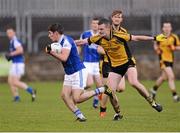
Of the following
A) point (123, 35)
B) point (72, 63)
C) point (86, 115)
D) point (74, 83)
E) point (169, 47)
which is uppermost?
point (123, 35)

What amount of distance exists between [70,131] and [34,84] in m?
19.7

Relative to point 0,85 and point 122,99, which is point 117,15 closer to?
point 122,99

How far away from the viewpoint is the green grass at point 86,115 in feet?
47.5

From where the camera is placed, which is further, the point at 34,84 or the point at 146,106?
the point at 34,84

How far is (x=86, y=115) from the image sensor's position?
58.2ft

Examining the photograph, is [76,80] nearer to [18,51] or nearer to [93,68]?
[93,68]

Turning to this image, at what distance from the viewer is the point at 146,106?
20.7m

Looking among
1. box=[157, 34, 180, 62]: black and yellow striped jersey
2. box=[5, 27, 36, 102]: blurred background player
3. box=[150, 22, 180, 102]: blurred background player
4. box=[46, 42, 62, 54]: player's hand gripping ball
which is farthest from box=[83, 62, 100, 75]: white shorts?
box=[46, 42, 62, 54]: player's hand gripping ball

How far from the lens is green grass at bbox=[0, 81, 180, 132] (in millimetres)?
14492

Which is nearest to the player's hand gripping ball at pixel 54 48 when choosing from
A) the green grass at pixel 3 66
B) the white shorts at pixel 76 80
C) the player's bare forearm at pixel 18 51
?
the white shorts at pixel 76 80

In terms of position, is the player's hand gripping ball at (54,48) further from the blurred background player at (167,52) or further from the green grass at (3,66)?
the green grass at (3,66)

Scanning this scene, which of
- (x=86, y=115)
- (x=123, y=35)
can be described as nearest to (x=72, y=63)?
(x=123, y=35)

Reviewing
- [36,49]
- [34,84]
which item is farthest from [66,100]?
[36,49]

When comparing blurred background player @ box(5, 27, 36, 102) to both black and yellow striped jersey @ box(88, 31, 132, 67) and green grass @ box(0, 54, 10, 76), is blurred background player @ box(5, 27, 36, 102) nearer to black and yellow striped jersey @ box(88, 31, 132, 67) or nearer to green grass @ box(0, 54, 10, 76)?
green grass @ box(0, 54, 10, 76)
